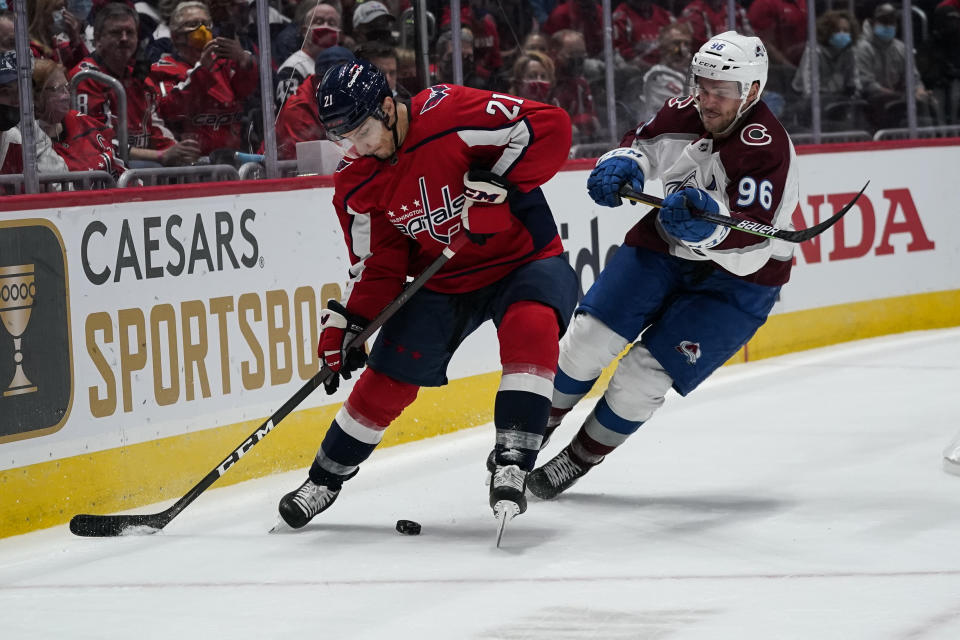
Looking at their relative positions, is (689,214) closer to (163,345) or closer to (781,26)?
(163,345)

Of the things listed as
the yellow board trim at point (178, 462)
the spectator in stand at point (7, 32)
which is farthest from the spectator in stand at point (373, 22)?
the spectator in stand at point (7, 32)

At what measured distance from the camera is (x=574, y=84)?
5.89 meters

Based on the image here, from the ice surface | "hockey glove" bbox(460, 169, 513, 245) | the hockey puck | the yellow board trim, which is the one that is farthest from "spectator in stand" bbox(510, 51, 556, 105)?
the hockey puck

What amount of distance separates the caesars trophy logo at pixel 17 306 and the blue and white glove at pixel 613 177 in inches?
58.5

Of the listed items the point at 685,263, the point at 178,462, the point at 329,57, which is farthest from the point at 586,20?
the point at 178,462

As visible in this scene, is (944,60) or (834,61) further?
(944,60)

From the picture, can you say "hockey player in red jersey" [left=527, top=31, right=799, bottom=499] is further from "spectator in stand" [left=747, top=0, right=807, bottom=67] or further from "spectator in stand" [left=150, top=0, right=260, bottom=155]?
"spectator in stand" [left=747, top=0, right=807, bottom=67]

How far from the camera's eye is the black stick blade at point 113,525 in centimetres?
361

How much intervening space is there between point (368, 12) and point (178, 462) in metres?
1.80

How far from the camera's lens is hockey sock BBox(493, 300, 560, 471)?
336cm

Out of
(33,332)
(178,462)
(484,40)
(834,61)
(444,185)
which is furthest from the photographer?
(834,61)

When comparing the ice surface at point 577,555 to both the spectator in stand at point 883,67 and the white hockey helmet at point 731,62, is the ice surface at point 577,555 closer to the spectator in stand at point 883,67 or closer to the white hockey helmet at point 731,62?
the white hockey helmet at point 731,62

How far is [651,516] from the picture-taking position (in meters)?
3.67

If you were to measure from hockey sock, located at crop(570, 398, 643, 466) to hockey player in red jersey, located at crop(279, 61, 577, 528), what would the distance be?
0.34 m
